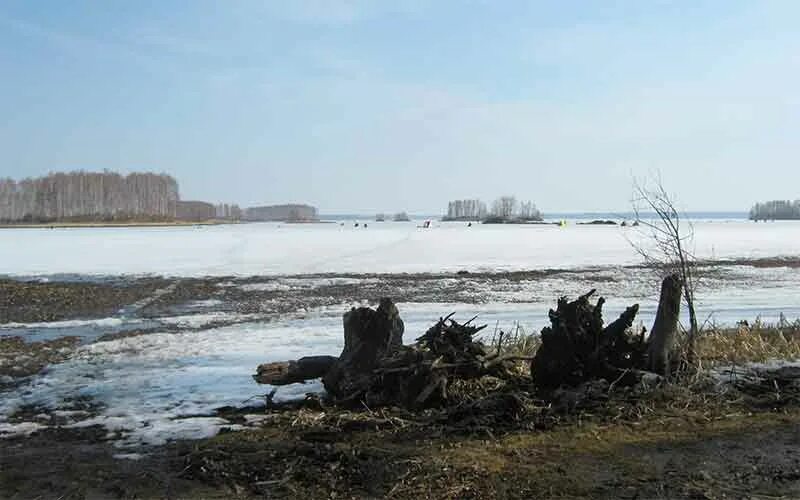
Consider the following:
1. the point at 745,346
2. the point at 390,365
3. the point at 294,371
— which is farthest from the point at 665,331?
the point at 294,371

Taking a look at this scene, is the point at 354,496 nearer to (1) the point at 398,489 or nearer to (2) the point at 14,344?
(1) the point at 398,489

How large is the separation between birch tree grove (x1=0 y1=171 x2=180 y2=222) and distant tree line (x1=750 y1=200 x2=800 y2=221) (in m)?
138

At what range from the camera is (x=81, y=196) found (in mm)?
143125

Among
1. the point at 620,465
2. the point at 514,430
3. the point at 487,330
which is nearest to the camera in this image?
the point at 620,465

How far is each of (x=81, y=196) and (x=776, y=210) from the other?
534 feet

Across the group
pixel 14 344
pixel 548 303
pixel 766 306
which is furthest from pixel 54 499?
pixel 766 306

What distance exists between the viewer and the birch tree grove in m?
143

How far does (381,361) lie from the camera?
A: 22.4 feet

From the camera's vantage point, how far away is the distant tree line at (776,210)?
15588 centimetres

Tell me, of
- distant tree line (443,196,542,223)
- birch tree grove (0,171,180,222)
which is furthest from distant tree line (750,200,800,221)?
birch tree grove (0,171,180,222)

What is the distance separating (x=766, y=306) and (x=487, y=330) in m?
7.95

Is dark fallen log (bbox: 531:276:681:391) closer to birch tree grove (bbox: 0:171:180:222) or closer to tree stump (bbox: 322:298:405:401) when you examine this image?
tree stump (bbox: 322:298:405:401)

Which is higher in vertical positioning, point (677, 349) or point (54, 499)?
point (677, 349)

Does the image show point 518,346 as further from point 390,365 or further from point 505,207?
point 505,207
